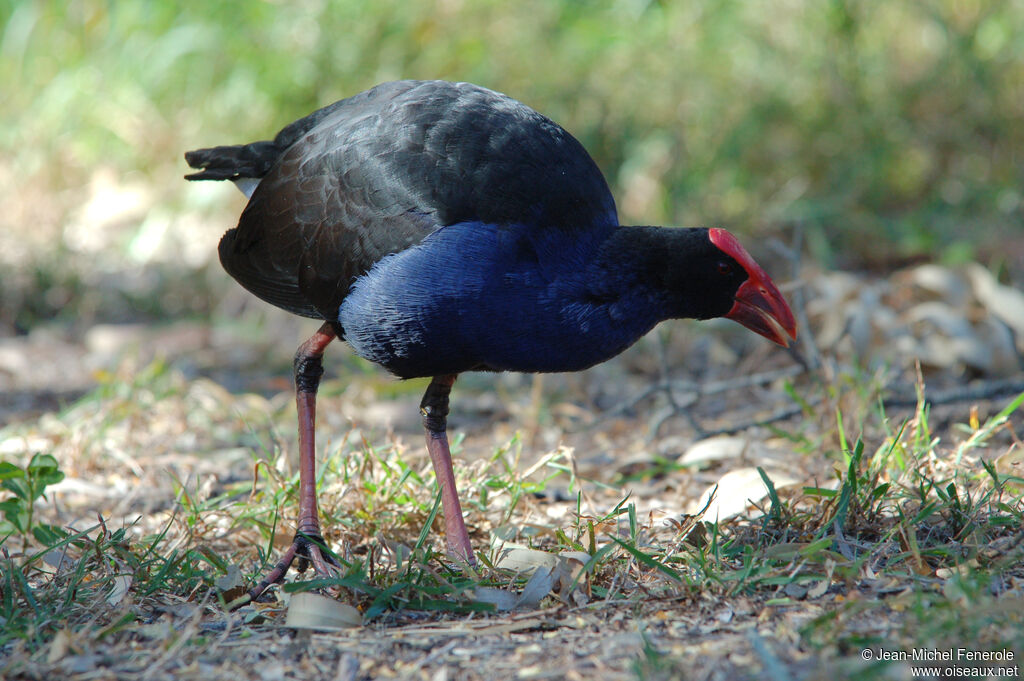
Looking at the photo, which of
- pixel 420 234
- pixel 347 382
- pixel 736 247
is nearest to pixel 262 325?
pixel 347 382

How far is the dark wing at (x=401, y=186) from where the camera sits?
303 centimetres

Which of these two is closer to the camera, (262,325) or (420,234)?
(420,234)

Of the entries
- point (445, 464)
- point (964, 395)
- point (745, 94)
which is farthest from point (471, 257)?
point (745, 94)

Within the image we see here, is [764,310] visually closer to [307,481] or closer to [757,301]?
[757,301]

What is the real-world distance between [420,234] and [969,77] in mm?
4953

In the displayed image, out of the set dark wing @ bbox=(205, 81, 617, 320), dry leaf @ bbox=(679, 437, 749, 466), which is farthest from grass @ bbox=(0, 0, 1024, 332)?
dark wing @ bbox=(205, 81, 617, 320)

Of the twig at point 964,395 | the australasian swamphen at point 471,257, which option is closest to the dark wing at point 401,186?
the australasian swamphen at point 471,257

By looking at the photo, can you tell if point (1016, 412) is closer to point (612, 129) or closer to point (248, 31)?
point (612, 129)

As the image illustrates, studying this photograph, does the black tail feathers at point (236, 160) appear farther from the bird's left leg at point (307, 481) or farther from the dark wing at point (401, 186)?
the bird's left leg at point (307, 481)

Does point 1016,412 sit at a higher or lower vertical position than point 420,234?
lower

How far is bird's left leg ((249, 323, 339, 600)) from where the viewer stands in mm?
3035

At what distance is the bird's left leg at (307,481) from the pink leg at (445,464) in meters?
0.37

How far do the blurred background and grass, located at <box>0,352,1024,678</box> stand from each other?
2.81 metres

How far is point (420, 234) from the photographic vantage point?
2996 millimetres
